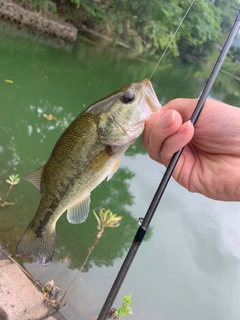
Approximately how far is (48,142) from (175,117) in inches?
172

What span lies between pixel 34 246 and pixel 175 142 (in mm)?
1116

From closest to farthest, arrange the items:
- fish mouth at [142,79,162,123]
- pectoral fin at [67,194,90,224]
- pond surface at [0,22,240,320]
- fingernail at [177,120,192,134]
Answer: fingernail at [177,120,192,134] → fish mouth at [142,79,162,123] → pectoral fin at [67,194,90,224] → pond surface at [0,22,240,320]

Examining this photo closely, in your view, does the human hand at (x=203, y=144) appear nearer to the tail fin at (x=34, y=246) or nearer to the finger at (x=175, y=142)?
the finger at (x=175, y=142)

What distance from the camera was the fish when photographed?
185cm

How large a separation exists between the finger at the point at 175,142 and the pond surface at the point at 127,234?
1.93 meters

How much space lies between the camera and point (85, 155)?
6.34 ft

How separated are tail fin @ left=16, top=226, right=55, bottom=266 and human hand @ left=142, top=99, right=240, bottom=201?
87 cm

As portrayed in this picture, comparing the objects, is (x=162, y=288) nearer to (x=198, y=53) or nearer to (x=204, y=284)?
(x=204, y=284)

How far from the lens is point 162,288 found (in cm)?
415

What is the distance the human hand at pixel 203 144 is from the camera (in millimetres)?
1763

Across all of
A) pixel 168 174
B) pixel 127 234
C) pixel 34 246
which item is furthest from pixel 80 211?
pixel 127 234

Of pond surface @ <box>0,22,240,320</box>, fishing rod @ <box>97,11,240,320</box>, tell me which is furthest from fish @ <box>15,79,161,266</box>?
pond surface @ <box>0,22,240,320</box>

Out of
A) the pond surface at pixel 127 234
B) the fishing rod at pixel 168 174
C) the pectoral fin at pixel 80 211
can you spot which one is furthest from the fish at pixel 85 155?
the pond surface at pixel 127 234

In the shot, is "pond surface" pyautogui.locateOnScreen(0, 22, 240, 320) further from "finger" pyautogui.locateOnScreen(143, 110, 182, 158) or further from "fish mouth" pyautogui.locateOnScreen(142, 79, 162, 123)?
"fish mouth" pyautogui.locateOnScreen(142, 79, 162, 123)
